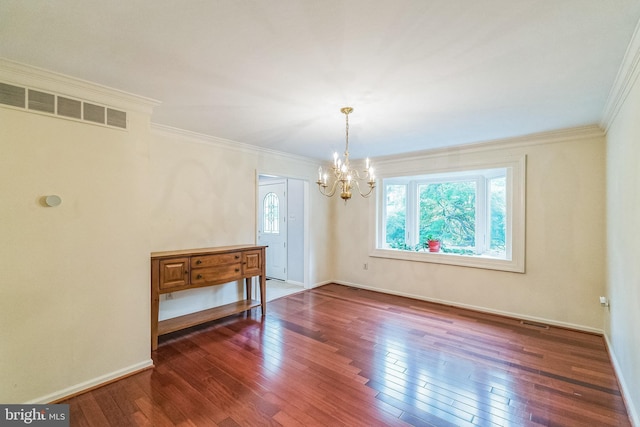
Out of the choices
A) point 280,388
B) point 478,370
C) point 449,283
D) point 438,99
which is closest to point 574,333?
point 449,283

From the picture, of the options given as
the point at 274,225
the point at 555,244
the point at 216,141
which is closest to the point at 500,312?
the point at 555,244

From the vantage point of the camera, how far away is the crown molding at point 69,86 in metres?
2.00

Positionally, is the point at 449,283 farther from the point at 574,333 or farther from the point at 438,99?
the point at 438,99

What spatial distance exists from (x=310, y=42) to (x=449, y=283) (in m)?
4.03

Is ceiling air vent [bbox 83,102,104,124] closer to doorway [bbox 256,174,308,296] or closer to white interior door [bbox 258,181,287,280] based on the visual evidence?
doorway [bbox 256,174,308,296]

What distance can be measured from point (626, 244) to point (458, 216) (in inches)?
100

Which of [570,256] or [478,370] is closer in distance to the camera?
[478,370]

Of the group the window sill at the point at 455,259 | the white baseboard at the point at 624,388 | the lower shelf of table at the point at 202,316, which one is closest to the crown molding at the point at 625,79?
the window sill at the point at 455,259

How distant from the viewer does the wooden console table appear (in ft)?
9.59

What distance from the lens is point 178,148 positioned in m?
3.56

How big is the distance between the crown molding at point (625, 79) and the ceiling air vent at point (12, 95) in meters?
3.92

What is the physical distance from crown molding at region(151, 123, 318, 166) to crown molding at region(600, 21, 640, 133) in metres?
3.86

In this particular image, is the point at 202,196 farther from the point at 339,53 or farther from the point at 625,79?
the point at 625,79

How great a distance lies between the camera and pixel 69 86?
2.23 metres
